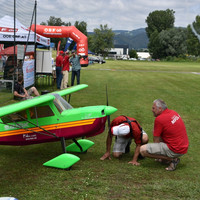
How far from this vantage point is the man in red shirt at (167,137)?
17.3 ft

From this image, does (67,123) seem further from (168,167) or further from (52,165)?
(168,167)

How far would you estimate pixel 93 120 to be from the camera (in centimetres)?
558

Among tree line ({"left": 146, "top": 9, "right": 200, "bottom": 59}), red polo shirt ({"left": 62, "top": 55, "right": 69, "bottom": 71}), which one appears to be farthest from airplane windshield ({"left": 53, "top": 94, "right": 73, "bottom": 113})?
tree line ({"left": 146, "top": 9, "right": 200, "bottom": 59})

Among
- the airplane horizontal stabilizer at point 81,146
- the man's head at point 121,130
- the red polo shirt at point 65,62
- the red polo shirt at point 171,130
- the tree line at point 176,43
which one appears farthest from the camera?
the tree line at point 176,43

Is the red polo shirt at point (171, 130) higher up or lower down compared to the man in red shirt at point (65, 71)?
lower down

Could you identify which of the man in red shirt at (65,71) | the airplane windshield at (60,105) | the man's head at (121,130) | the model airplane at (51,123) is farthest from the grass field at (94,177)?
the man in red shirt at (65,71)

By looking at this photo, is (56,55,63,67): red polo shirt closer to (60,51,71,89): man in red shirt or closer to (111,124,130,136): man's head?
(60,51,71,89): man in red shirt

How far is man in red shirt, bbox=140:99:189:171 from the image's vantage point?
5262 millimetres

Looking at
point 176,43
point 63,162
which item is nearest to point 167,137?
point 63,162

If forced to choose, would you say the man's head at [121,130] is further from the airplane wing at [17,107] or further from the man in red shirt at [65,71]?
the man in red shirt at [65,71]

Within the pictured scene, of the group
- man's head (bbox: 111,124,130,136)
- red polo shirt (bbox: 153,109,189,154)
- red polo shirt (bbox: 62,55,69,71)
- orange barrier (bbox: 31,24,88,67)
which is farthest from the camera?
orange barrier (bbox: 31,24,88,67)

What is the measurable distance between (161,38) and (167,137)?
343 ft

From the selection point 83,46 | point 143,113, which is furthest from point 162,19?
point 143,113

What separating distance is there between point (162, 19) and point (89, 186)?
143 m
